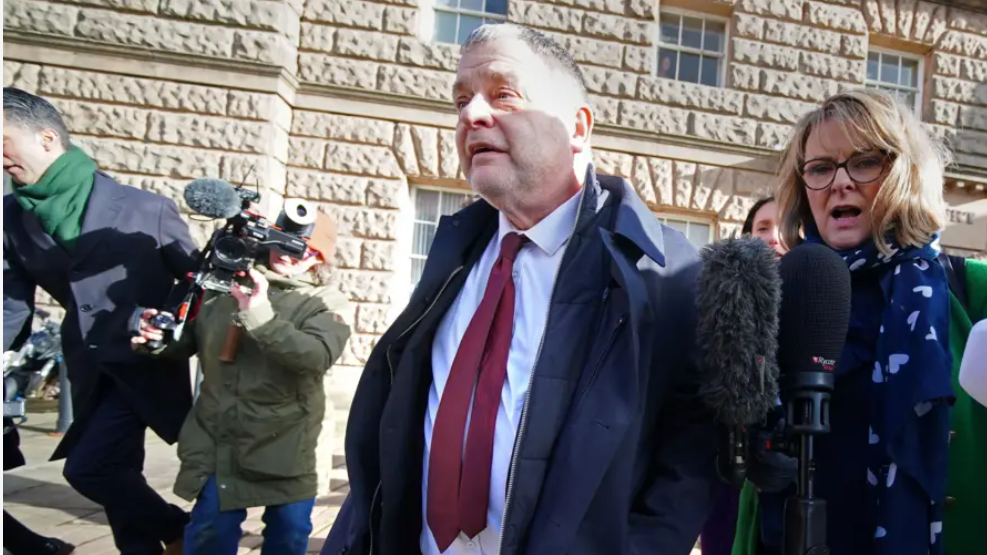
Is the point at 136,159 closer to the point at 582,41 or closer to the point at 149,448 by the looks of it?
the point at 149,448

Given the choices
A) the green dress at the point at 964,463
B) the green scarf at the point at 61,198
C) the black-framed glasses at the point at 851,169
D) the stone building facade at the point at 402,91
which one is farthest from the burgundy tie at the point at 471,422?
the stone building facade at the point at 402,91

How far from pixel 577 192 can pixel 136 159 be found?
743cm

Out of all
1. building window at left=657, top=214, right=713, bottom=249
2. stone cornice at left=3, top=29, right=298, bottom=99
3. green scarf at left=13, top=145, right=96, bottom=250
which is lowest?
green scarf at left=13, top=145, right=96, bottom=250

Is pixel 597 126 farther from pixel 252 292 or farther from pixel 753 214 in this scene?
pixel 252 292

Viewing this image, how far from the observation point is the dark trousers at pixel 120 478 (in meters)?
3.22

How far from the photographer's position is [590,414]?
1.45 metres

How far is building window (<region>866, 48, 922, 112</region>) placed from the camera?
9758mm

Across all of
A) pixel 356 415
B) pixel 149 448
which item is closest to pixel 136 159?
pixel 149 448

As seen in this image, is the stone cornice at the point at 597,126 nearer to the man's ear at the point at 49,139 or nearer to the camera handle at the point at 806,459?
the man's ear at the point at 49,139

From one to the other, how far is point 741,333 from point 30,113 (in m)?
3.52

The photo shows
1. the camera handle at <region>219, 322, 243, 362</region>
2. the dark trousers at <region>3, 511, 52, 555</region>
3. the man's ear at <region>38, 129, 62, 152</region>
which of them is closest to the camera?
the camera handle at <region>219, 322, 243, 362</region>

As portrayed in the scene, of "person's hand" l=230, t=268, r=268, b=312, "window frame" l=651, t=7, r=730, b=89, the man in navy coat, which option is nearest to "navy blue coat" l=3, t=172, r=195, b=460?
"person's hand" l=230, t=268, r=268, b=312

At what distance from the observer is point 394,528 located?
1.76 m

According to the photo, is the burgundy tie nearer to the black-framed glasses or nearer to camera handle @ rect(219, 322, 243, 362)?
the black-framed glasses
